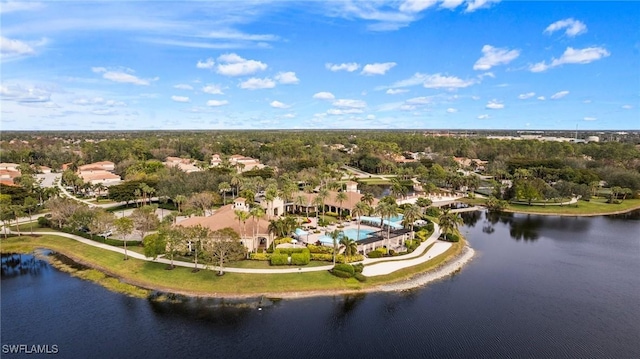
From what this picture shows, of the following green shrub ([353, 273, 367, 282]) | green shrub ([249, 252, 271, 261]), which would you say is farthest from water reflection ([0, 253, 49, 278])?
green shrub ([353, 273, 367, 282])

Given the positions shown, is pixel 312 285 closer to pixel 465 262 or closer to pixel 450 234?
pixel 465 262

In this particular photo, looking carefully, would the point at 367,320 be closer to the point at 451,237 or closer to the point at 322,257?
the point at 322,257

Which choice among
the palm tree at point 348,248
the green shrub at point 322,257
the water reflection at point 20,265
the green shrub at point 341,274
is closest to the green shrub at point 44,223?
the water reflection at point 20,265

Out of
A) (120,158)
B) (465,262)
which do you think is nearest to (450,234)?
(465,262)

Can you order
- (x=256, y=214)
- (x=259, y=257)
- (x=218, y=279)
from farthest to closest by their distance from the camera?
1. (x=256, y=214)
2. (x=259, y=257)
3. (x=218, y=279)

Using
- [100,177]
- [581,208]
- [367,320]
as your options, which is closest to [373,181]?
[581,208]

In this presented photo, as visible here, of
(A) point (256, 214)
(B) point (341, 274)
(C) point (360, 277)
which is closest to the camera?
(C) point (360, 277)
